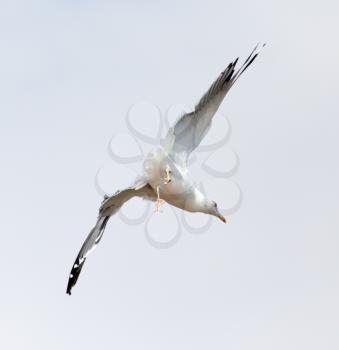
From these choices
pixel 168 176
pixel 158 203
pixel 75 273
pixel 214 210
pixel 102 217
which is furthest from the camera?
pixel 75 273

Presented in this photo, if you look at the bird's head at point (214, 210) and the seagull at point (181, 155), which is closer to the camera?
the seagull at point (181, 155)

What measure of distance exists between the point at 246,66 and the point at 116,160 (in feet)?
6.02

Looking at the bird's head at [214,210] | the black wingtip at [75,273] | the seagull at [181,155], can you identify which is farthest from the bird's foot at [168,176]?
the black wingtip at [75,273]

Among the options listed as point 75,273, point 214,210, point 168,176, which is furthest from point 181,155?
point 75,273

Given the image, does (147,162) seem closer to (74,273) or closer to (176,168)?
(176,168)

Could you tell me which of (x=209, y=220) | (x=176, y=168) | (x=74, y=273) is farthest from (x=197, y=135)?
(x=74, y=273)

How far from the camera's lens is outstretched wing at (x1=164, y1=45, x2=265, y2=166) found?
11.7 metres

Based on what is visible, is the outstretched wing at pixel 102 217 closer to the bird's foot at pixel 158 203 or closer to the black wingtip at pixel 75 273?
the black wingtip at pixel 75 273

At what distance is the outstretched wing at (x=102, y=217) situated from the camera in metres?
12.2

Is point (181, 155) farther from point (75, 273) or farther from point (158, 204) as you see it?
point (75, 273)

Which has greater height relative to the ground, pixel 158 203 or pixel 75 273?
pixel 75 273

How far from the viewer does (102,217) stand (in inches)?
505

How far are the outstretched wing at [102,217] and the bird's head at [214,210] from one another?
68 cm

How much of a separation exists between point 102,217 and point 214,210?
4.47 ft
